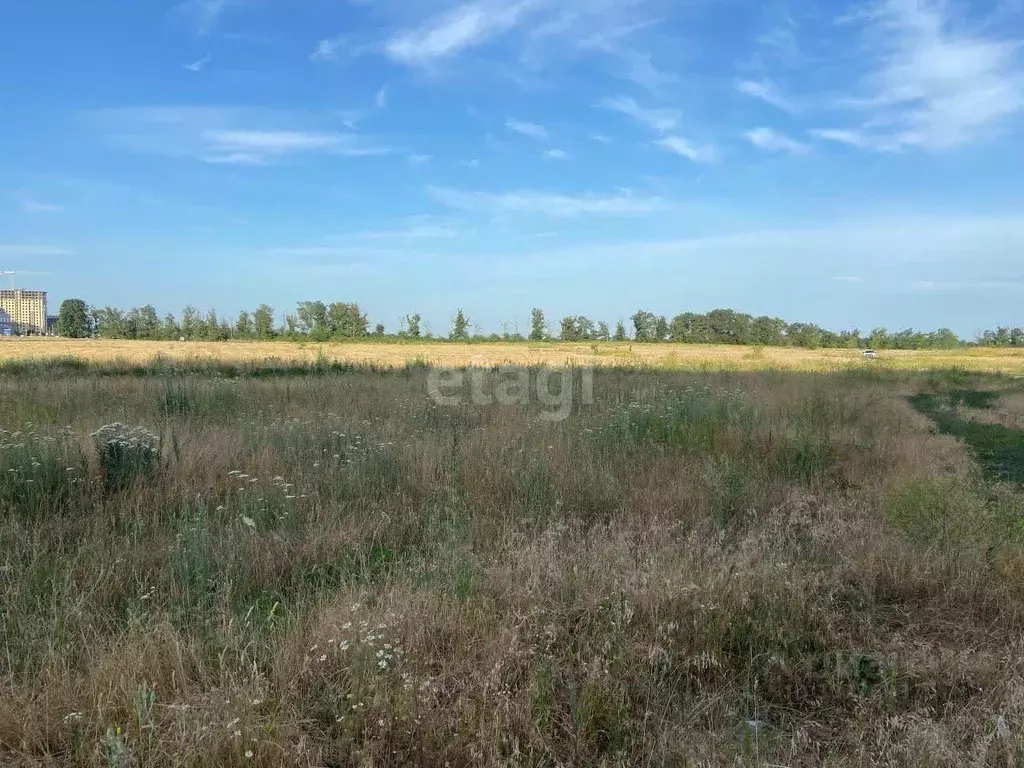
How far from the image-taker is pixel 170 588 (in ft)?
10.3

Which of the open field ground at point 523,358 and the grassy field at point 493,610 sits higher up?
the open field ground at point 523,358

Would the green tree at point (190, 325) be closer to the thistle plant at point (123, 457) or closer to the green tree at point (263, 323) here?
the green tree at point (263, 323)

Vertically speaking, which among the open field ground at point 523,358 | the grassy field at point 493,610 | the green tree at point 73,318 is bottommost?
the grassy field at point 493,610

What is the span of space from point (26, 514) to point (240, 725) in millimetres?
3277

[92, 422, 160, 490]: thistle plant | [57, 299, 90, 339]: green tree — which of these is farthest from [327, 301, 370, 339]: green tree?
[92, 422, 160, 490]: thistle plant

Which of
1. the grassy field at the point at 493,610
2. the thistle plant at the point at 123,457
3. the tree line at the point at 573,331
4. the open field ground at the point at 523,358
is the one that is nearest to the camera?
the grassy field at the point at 493,610

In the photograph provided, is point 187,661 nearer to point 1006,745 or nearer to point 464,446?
point 1006,745

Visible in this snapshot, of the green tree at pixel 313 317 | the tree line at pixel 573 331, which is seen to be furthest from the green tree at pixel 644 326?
the green tree at pixel 313 317

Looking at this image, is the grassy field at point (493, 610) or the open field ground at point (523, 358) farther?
the open field ground at point (523, 358)

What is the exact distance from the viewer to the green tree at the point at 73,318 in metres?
89.3

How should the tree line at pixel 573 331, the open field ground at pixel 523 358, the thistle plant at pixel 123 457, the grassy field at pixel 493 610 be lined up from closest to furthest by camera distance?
1. the grassy field at pixel 493 610
2. the thistle plant at pixel 123 457
3. the open field ground at pixel 523 358
4. the tree line at pixel 573 331

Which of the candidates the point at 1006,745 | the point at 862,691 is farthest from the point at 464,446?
the point at 1006,745

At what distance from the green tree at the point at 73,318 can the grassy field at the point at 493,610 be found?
10357cm

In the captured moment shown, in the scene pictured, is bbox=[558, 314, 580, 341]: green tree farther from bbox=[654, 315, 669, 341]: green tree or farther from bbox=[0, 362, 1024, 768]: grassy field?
bbox=[0, 362, 1024, 768]: grassy field
